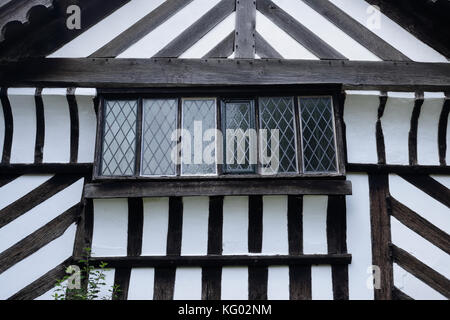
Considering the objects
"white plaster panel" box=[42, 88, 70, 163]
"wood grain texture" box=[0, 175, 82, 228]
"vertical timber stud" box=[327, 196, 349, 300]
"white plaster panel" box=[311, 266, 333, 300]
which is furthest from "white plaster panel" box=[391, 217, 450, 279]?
"white plaster panel" box=[42, 88, 70, 163]

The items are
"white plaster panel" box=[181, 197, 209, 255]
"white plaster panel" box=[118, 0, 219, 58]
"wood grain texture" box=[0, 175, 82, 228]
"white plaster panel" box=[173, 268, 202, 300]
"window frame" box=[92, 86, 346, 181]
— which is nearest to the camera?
"white plaster panel" box=[173, 268, 202, 300]

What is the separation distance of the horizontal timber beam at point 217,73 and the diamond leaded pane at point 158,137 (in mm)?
250

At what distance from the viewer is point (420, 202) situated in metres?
5.61

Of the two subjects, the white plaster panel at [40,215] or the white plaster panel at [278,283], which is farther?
the white plaster panel at [40,215]

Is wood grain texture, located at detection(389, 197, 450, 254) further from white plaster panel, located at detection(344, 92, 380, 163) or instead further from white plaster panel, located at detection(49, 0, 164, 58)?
white plaster panel, located at detection(49, 0, 164, 58)

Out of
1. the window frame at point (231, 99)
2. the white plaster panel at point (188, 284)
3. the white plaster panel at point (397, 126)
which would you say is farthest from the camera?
the white plaster panel at point (397, 126)

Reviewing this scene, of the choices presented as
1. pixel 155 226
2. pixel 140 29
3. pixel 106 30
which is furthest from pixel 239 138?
pixel 106 30

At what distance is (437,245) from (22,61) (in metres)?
5.07

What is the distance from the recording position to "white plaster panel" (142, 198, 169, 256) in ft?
17.4

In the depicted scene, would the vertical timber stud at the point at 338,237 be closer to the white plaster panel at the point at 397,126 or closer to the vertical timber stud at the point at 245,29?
the white plaster panel at the point at 397,126

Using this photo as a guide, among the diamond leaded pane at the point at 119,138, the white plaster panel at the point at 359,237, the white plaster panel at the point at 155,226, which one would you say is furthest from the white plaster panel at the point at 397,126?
the diamond leaded pane at the point at 119,138

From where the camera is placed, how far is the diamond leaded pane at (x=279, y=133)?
5453 millimetres

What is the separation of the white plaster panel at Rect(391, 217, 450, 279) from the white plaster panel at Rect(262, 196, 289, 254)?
124 cm

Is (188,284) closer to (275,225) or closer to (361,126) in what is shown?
(275,225)
